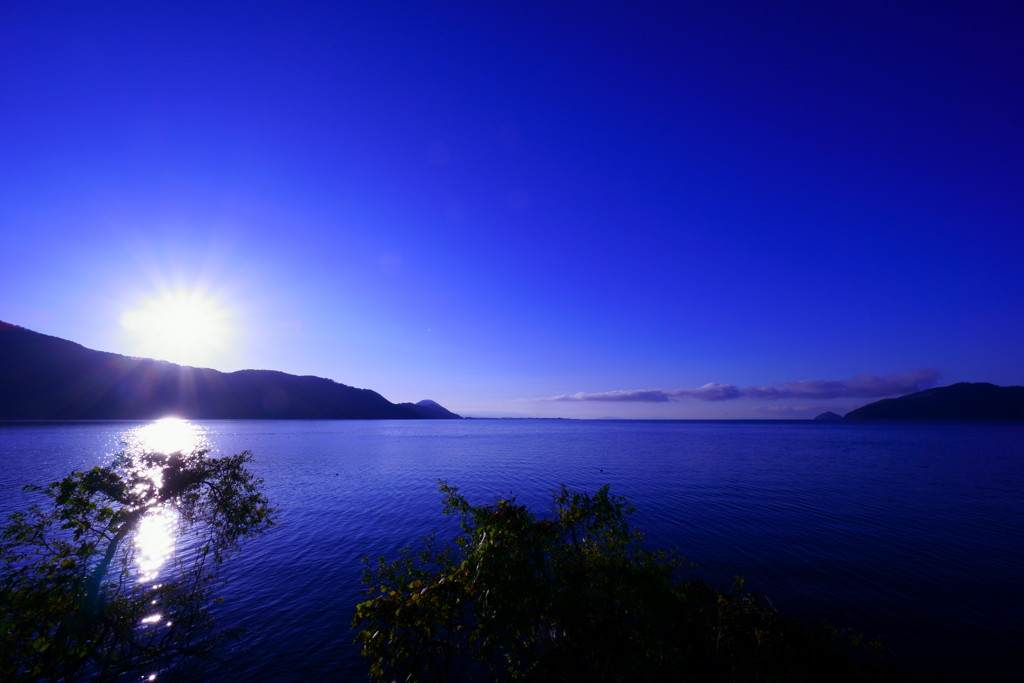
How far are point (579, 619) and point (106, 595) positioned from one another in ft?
76.7

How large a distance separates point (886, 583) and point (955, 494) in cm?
4252

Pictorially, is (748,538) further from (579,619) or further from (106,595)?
(106,595)

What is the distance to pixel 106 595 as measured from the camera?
19.8 m

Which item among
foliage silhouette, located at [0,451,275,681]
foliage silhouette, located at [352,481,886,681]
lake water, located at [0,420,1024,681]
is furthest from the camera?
lake water, located at [0,420,1024,681]

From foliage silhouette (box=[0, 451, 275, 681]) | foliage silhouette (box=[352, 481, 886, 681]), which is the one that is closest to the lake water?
foliage silhouette (box=[0, 451, 275, 681])

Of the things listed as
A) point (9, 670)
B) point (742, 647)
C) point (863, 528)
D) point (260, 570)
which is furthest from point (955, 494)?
point (9, 670)

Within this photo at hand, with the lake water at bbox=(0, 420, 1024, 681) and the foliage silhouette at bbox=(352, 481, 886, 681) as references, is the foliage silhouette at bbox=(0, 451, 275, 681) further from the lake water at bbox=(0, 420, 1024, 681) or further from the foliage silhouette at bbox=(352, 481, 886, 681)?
the foliage silhouette at bbox=(352, 481, 886, 681)

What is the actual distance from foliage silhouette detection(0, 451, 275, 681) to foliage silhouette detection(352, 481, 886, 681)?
423 inches

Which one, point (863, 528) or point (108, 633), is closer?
point (108, 633)

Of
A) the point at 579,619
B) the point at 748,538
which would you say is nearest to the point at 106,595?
the point at 579,619

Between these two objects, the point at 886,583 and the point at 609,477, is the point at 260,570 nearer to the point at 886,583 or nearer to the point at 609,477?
the point at 886,583

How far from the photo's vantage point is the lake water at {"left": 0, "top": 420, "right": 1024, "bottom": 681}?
20281mm

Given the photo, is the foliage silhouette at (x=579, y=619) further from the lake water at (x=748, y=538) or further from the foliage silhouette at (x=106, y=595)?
the foliage silhouette at (x=106, y=595)

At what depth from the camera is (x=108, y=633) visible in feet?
61.3
